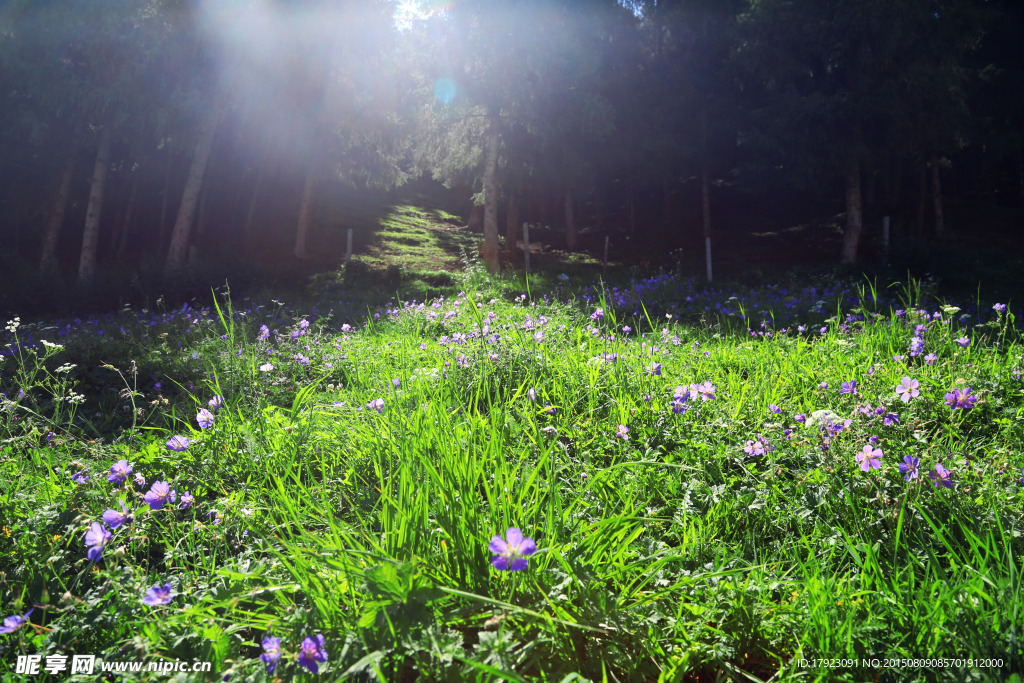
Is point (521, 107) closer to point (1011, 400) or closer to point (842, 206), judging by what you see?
point (1011, 400)

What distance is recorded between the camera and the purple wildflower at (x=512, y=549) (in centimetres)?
109

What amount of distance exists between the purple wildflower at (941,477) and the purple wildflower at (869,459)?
6.1 inches

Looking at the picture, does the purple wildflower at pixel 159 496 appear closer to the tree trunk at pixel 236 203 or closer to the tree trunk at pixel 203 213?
the tree trunk at pixel 203 213

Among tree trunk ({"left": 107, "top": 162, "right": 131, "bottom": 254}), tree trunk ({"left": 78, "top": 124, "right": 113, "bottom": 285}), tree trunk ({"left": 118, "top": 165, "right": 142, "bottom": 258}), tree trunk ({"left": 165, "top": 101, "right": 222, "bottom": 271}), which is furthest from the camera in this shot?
tree trunk ({"left": 107, "top": 162, "right": 131, "bottom": 254})

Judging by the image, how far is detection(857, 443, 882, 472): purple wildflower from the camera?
1.77 meters

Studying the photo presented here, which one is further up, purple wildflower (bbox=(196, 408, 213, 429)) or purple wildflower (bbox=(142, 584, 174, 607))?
purple wildflower (bbox=(196, 408, 213, 429))

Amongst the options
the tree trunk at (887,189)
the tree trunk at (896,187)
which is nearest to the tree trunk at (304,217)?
A: the tree trunk at (887,189)

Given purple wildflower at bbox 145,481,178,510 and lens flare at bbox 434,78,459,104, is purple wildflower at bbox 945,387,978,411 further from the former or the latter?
lens flare at bbox 434,78,459,104

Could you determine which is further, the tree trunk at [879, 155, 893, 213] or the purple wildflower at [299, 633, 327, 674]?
the tree trunk at [879, 155, 893, 213]

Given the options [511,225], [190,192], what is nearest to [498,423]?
[190,192]

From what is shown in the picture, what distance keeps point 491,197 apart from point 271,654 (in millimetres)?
14093

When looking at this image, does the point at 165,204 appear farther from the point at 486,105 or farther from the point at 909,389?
the point at 909,389

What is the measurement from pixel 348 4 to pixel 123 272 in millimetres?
9063

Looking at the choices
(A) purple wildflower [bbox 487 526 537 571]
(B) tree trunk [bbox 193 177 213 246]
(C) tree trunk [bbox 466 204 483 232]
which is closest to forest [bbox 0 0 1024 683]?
(A) purple wildflower [bbox 487 526 537 571]
